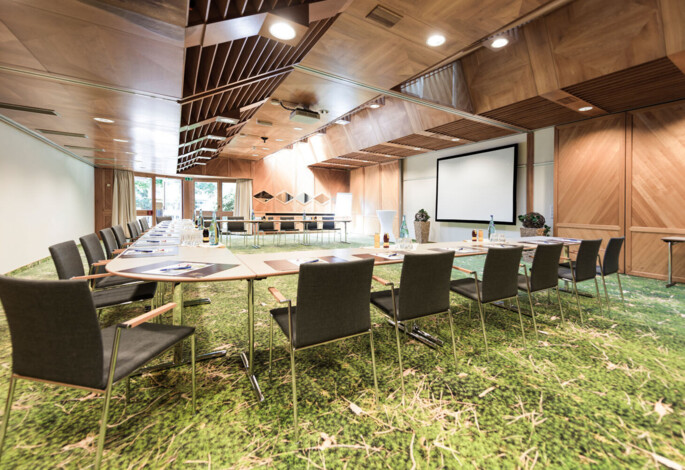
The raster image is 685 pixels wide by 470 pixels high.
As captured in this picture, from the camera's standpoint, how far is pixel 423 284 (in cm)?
211

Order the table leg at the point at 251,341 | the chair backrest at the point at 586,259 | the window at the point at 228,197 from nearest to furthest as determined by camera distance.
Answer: the table leg at the point at 251,341, the chair backrest at the point at 586,259, the window at the point at 228,197

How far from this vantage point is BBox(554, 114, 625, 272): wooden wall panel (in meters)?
5.46

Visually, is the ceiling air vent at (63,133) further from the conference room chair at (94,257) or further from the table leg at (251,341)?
the table leg at (251,341)

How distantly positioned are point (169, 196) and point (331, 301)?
13908mm

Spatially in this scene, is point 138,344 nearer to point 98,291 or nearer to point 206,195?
point 98,291

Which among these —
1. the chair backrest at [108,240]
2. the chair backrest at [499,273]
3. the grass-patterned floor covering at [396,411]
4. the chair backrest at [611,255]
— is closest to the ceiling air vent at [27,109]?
the chair backrest at [108,240]

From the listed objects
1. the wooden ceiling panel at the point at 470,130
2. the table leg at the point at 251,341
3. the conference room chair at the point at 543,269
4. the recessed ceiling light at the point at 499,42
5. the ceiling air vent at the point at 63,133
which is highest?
the recessed ceiling light at the point at 499,42

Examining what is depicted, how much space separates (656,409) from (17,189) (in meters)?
9.05

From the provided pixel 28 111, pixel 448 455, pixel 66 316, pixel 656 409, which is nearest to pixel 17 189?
pixel 28 111

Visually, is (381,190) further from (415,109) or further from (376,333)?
(376,333)

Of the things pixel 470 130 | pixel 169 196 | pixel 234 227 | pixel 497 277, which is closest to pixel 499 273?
pixel 497 277

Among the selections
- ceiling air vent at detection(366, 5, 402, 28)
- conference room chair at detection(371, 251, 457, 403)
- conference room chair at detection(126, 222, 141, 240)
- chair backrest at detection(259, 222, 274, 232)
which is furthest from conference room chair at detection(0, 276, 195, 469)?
chair backrest at detection(259, 222, 274, 232)

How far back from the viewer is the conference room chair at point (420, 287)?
2.04m

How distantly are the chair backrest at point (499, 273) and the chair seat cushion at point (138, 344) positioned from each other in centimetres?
221
